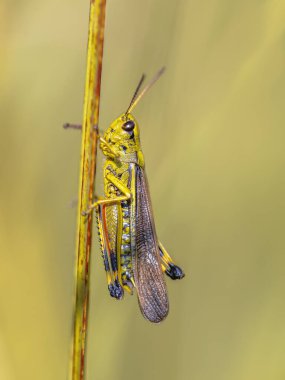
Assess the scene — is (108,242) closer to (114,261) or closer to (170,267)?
(114,261)

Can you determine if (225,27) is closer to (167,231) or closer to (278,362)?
(167,231)

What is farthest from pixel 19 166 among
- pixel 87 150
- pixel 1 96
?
pixel 87 150

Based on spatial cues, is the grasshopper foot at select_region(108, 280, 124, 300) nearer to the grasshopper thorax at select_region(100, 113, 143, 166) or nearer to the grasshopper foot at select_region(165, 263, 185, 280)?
the grasshopper foot at select_region(165, 263, 185, 280)

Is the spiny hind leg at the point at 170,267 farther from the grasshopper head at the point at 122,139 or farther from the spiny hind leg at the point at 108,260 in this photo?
the grasshopper head at the point at 122,139

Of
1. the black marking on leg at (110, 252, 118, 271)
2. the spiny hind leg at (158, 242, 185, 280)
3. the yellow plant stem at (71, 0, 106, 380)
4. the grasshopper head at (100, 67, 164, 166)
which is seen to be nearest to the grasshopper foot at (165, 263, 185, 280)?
the spiny hind leg at (158, 242, 185, 280)

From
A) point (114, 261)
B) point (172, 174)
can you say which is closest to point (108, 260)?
point (114, 261)

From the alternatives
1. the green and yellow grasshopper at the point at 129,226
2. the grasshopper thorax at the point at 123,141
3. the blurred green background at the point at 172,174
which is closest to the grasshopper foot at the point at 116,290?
the green and yellow grasshopper at the point at 129,226
